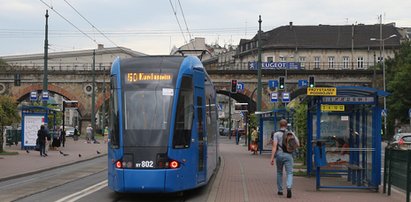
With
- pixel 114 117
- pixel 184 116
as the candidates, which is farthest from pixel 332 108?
pixel 114 117

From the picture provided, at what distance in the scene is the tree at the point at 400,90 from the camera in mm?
66125

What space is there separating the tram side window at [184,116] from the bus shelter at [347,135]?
3.32 metres

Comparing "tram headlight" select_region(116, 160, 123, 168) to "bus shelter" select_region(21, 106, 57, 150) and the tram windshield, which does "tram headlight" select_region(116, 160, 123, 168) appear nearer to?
the tram windshield

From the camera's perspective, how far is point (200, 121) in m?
14.1

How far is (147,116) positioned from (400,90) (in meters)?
58.8

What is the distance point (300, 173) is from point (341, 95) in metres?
5.60

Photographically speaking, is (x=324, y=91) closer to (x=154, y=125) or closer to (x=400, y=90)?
(x=154, y=125)

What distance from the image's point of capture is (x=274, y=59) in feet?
334

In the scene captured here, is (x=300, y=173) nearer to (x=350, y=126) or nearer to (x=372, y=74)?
(x=350, y=126)

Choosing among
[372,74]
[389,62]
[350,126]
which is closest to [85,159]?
[350,126]

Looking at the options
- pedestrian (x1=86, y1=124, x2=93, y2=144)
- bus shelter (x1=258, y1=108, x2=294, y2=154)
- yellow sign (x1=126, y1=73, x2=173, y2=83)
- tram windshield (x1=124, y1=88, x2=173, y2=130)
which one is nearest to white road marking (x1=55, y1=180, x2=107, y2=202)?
tram windshield (x1=124, y1=88, x2=173, y2=130)

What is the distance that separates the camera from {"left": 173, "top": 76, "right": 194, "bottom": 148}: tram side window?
12977 millimetres

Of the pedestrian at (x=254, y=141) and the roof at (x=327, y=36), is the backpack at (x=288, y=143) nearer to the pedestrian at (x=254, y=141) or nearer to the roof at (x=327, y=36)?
the pedestrian at (x=254, y=141)

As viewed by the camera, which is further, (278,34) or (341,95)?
(278,34)
